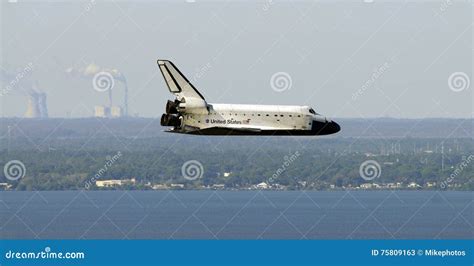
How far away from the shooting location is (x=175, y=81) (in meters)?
62.1

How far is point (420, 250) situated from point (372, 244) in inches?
112

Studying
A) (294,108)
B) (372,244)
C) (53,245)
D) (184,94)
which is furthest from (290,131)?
(53,245)

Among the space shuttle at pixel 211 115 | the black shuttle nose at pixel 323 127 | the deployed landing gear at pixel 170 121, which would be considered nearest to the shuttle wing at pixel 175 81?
the space shuttle at pixel 211 115

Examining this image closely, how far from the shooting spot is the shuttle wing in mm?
61469

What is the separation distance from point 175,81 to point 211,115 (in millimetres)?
3232

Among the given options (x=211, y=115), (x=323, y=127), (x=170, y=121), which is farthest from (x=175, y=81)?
(x=323, y=127)

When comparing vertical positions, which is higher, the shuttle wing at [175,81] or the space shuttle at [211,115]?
the shuttle wing at [175,81]

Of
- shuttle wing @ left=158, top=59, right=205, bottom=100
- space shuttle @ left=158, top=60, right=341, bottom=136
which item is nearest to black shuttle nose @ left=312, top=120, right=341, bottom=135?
space shuttle @ left=158, top=60, right=341, bottom=136

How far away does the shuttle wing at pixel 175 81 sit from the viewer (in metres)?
61.5

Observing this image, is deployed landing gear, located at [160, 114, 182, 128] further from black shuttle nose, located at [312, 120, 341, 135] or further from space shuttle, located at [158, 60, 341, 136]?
black shuttle nose, located at [312, 120, 341, 135]

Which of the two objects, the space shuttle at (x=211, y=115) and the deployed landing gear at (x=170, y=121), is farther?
the deployed landing gear at (x=170, y=121)

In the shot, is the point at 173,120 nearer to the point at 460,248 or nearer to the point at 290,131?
the point at 290,131

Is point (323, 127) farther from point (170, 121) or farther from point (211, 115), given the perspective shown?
point (170, 121)

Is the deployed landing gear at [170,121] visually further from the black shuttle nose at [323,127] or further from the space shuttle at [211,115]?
the black shuttle nose at [323,127]
